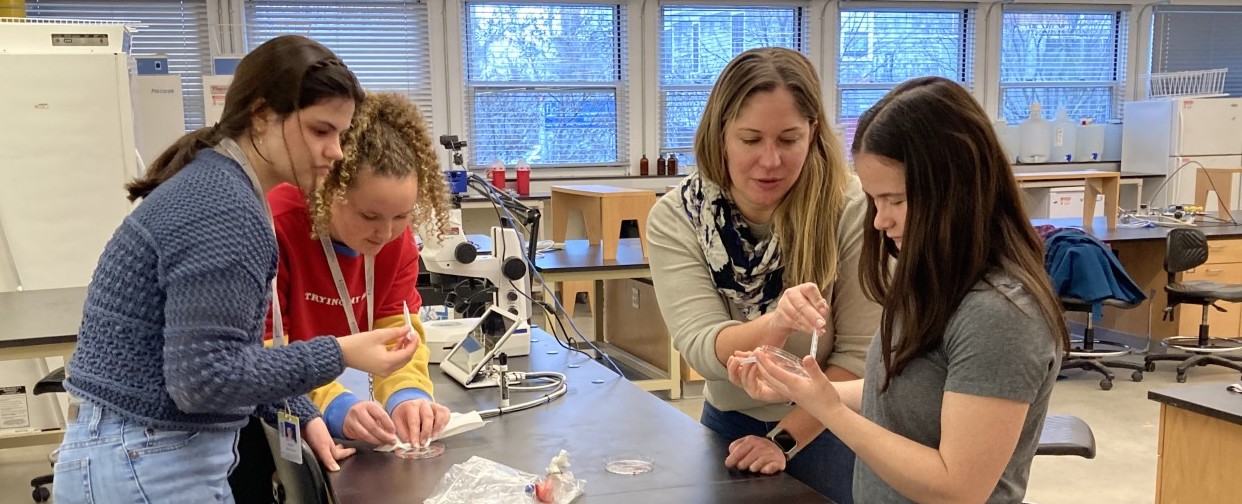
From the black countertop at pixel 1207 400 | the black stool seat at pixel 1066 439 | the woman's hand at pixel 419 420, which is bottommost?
the black countertop at pixel 1207 400

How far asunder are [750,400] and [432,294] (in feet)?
6.08

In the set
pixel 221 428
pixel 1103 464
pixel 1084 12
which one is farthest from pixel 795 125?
pixel 1084 12

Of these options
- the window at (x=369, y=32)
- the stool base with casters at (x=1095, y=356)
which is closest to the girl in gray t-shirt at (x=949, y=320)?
the stool base with casters at (x=1095, y=356)

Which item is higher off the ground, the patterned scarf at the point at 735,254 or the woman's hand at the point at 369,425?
the patterned scarf at the point at 735,254

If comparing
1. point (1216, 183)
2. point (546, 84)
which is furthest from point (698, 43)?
point (1216, 183)

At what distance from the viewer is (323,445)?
1.45 m

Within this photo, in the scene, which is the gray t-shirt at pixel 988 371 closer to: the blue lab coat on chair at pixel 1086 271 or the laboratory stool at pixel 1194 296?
the blue lab coat on chair at pixel 1086 271

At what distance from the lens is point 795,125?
59.2 inches

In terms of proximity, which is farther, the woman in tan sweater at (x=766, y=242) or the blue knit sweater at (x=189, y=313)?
the woman in tan sweater at (x=766, y=242)

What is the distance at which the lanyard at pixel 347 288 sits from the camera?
158 centimetres

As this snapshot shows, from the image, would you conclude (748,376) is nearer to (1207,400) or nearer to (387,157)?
(387,157)

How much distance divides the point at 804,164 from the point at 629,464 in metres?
0.56

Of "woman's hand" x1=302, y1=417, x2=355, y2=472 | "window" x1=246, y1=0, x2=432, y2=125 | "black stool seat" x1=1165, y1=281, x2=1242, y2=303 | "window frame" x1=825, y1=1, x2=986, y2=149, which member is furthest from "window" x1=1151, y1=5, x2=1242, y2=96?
"woman's hand" x1=302, y1=417, x2=355, y2=472

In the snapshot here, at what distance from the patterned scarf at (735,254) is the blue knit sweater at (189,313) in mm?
672
